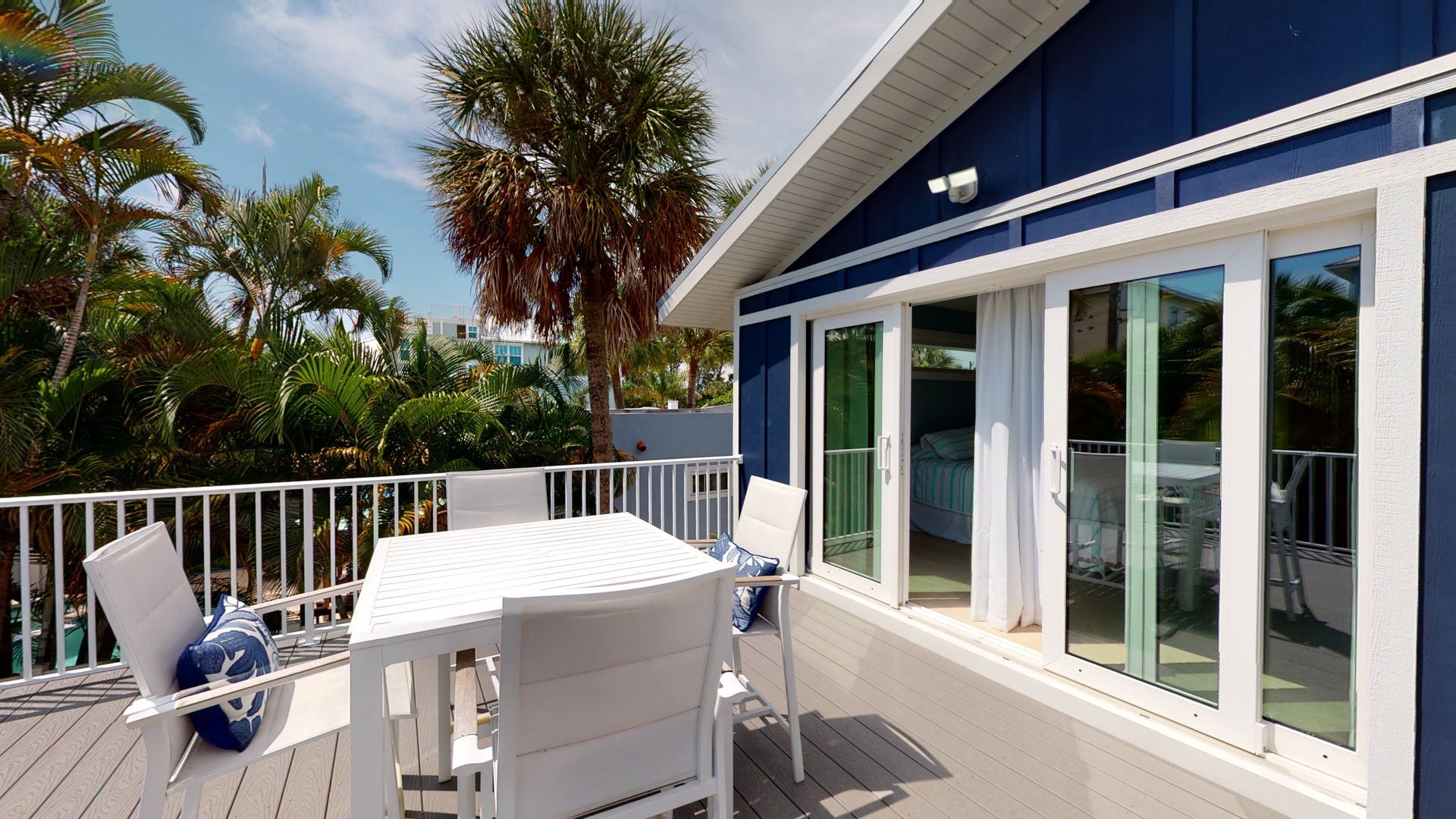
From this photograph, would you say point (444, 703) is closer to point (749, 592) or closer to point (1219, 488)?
point (749, 592)

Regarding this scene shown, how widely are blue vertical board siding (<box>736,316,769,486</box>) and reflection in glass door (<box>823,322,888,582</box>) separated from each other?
693 millimetres

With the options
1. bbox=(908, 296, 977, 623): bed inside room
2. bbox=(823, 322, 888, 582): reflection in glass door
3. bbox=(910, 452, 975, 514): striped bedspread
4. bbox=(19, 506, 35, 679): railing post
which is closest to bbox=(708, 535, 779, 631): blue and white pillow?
bbox=(823, 322, 888, 582): reflection in glass door

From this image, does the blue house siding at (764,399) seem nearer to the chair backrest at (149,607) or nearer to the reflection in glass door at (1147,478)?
the reflection in glass door at (1147,478)

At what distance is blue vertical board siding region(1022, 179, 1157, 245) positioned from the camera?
2574mm

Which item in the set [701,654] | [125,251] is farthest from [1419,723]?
[125,251]

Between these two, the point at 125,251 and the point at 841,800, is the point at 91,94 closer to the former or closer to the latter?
the point at 125,251

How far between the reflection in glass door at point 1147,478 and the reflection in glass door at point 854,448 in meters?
1.36

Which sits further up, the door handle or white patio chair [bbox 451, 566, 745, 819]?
the door handle

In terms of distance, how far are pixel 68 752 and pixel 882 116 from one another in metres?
4.82

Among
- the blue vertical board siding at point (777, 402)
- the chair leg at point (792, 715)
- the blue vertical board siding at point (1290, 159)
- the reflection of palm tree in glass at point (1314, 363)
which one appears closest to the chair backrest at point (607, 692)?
the chair leg at point (792, 715)

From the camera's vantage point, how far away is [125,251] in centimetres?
666

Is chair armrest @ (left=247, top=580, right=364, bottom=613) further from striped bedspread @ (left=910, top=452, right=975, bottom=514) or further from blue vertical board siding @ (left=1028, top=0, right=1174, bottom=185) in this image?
striped bedspread @ (left=910, top=452, right=975, bottom=514)

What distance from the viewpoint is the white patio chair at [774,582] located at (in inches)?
89.1

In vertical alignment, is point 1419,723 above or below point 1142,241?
below
